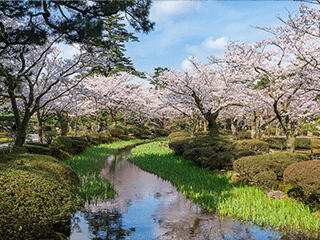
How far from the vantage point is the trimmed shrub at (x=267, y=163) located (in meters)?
8.12

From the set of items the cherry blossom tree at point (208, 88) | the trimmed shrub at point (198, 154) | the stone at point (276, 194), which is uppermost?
the cherry blossom tree at point (208, 88)

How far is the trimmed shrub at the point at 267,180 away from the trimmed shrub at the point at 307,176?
2.85 feet

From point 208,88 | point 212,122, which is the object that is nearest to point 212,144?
point 212,122

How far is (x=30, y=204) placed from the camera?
172 inches

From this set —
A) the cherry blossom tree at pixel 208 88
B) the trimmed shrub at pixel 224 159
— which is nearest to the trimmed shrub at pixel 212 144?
the cherry blossom tree at pixel 208 88

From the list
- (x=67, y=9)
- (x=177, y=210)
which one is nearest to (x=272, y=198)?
(x=177, y=210)

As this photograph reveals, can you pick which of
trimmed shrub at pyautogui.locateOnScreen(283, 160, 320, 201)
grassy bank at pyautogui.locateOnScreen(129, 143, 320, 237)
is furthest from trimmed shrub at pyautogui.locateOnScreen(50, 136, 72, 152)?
trimmed shrub at pyautogui.locateOnScreen(283, 160, 320, 201)

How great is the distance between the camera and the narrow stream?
524 centimetres

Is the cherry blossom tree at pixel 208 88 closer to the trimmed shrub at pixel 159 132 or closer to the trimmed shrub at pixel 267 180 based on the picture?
the trimmed shrub at pixel 267 180

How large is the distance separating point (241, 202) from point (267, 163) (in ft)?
6.66

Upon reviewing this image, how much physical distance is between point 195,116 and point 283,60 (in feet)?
39.3

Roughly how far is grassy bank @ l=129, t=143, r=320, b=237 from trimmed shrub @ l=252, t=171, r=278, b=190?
0.24 m

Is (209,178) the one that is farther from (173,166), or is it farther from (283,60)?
(283,60)

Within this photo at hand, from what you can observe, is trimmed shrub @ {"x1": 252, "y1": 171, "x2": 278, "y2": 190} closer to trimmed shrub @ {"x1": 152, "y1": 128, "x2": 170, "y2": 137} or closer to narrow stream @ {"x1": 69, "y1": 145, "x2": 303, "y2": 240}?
narrow stream @ {"x1": 69, "y1": 145, "x2": 303, "y2": 240}
